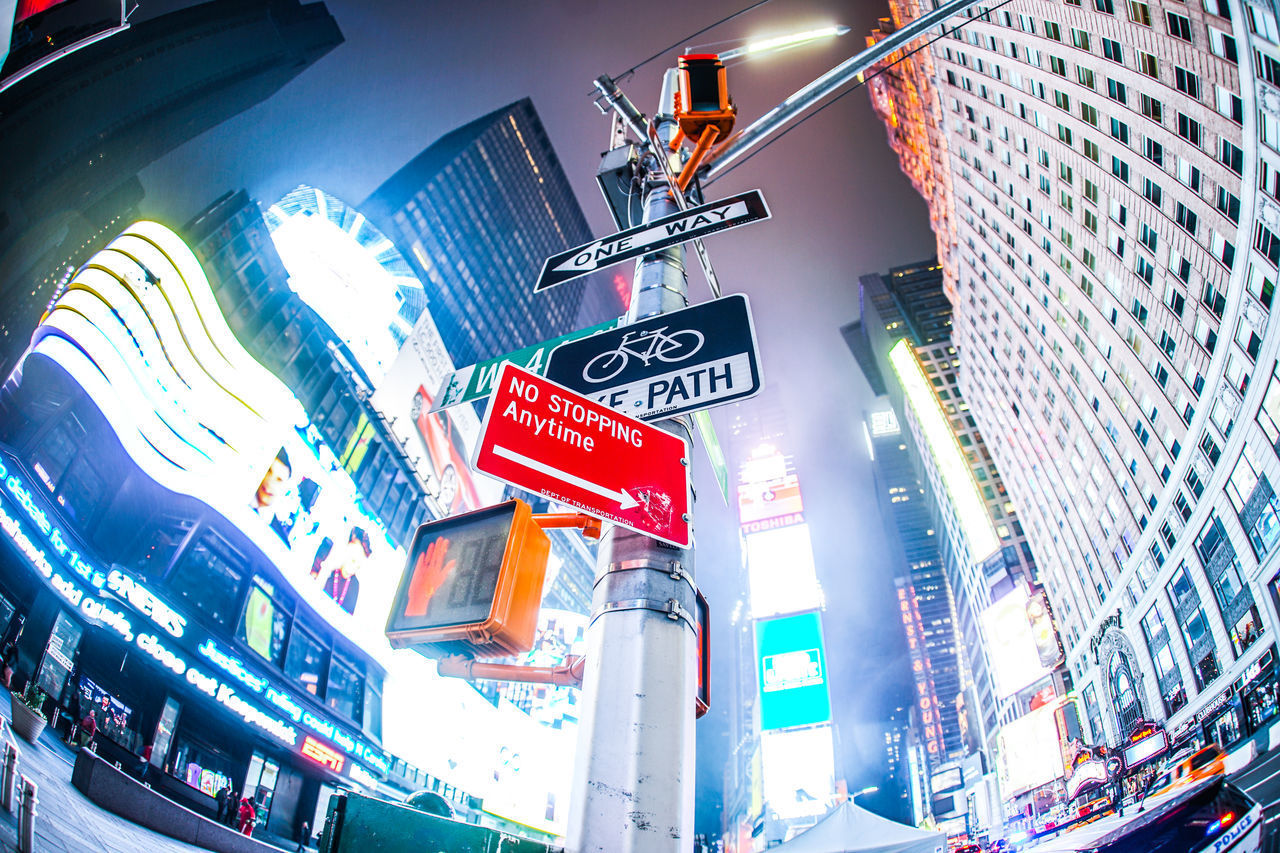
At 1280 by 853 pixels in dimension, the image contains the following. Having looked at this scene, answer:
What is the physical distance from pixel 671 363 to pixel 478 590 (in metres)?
1.64

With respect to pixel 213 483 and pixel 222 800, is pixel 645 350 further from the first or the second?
pixel 213 483

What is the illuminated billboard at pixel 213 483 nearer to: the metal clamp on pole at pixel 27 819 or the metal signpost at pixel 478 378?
the metal clamp on pole at pixel 27 819

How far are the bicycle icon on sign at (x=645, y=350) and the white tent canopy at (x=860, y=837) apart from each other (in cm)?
1282

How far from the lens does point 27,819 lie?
688 cm

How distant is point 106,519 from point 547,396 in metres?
23.7

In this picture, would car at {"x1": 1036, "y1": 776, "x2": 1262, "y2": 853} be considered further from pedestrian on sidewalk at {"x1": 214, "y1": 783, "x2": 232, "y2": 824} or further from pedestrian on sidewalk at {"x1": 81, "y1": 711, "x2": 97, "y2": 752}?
pedestrian on sidewalk at {"x1": 214, "y1": 783, "x2": 232, "y2": 824}

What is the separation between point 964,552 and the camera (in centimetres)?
8269

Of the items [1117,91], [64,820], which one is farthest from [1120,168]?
[64,820]

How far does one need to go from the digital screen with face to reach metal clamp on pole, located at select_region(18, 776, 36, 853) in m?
6.48

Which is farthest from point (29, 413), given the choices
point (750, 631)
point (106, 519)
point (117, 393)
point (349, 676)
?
point (750, 631)

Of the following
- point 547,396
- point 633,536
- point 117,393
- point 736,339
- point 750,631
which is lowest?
point 633,536

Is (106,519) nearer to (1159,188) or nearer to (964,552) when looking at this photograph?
(1159,188)

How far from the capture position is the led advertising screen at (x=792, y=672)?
219 ft

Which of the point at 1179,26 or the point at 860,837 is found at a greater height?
the point at 1179,26
